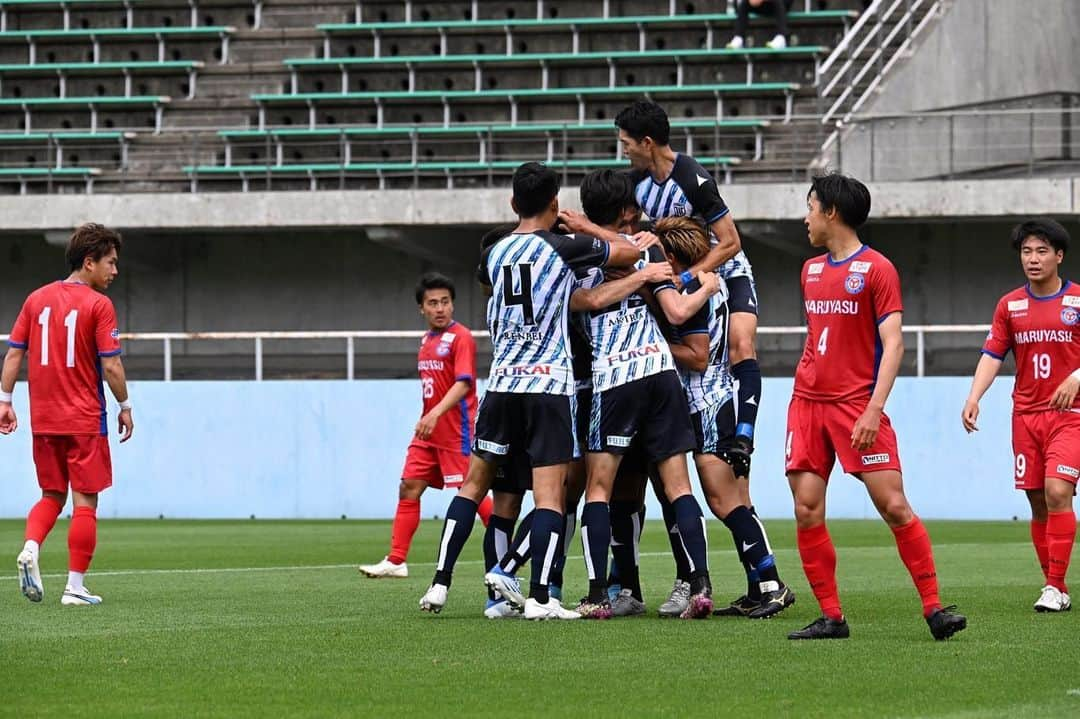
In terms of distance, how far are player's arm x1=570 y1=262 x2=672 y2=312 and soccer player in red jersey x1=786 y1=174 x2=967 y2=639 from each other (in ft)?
2.98

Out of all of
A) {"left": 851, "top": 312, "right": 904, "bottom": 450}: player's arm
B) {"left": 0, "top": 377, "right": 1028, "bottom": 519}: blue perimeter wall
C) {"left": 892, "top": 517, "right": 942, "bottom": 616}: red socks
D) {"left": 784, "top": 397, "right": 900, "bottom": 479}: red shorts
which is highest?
{"left": 851, "top": 312, "right": 904, "bottom": 450}: player's arm

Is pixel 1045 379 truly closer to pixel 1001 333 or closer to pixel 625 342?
pixel 1001 333

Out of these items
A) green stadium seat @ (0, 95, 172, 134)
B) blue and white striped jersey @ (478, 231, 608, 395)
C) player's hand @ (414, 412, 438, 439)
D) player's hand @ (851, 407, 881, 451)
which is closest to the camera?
player's hand @ (851, 407, 881, 451)

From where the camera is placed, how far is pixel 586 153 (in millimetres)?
23859

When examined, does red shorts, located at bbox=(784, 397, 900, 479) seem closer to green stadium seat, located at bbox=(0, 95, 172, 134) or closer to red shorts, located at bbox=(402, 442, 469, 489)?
red shorts, located at bbox=(402, 442, 469, 489)

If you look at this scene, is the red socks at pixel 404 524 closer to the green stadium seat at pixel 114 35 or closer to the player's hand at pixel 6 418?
the player's hand at pixel 6 418

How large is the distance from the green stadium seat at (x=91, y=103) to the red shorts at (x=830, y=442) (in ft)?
69.7

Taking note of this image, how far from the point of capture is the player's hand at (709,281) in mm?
7898

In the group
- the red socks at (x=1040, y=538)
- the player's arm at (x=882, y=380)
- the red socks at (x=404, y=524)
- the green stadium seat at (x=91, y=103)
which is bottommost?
the red socks at (x=404, y=524)

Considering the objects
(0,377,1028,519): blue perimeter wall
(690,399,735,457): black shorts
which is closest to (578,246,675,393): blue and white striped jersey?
(690,399,735,457): black shorts

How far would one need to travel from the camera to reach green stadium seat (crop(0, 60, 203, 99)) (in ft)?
90.5

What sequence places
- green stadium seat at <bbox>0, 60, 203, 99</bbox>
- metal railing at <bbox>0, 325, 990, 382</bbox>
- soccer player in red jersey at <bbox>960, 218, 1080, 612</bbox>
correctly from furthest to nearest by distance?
1. green stadium seat at <bbox>0, 60, 203, 99</bbox>
2. metal railing at <bbox>0, 325, 990, 382</bbox>
3. soccer player in red jersey at <bbox>960, 218, 1080, 612</bbox>

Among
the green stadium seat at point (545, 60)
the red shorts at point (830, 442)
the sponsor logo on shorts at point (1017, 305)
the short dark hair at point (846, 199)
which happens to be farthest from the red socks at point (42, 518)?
the green stadium seat at point (545, 60)

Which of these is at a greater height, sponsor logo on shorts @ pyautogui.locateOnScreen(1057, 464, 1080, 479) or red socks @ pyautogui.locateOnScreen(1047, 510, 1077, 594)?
sponsor logo on shorts @ pyautogui.locateOnScreen(1057, 464, 1080, 479)
